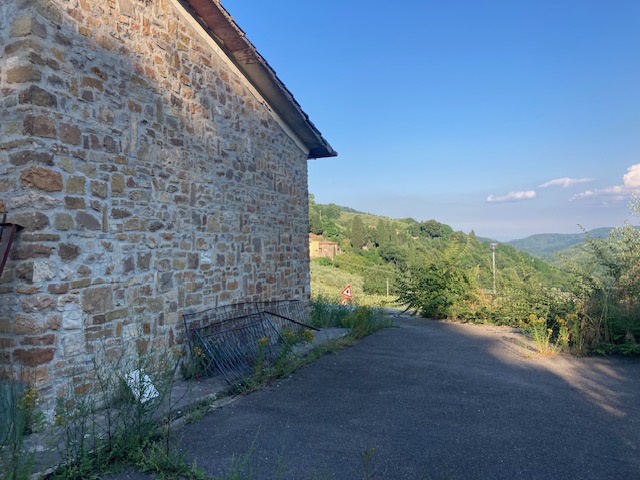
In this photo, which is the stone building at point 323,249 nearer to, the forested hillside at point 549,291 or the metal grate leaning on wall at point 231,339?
the forested hillside at point 549,291

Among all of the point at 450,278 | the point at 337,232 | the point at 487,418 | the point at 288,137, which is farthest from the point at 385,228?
the point at 487,418

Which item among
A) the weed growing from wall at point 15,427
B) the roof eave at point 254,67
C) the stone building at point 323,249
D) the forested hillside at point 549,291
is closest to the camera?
the weed growing from wall at point 15,427

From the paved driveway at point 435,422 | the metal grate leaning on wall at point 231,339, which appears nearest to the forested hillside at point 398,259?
the paved driveway at point 435,422

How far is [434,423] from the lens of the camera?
4.43 metres

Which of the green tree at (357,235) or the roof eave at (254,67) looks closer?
the roof eave at (254,67)

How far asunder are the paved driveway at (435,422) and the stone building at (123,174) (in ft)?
5.39

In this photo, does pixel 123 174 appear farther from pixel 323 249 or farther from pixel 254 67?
pixel 323 249

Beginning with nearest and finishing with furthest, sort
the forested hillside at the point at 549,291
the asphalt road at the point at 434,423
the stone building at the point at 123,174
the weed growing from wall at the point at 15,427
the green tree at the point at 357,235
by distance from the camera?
the weed growing from wall at the point at 15,427
the asphalt road at the point at 434,423
the stone building at the point at 123,174
the forested hillside at the point at 549,291
the green tree at the point at 357,235

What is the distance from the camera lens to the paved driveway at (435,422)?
3.51 meters

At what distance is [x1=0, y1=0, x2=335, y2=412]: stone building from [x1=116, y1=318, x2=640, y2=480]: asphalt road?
1667mm

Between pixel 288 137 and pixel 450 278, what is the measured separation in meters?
7.00

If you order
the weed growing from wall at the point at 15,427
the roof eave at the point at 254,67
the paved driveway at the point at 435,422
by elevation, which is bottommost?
the paved driveway at the point at 435,422

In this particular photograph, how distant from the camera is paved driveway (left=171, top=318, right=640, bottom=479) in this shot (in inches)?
138

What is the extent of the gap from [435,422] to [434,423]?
0.11ft
